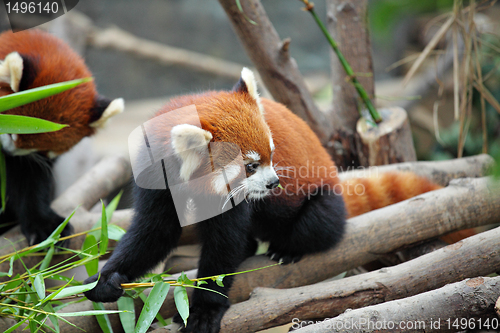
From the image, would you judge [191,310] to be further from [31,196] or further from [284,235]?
[31,196]

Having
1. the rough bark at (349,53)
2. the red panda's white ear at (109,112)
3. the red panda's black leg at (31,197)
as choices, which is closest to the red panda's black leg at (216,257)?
the red panda's white ear at (109,112)

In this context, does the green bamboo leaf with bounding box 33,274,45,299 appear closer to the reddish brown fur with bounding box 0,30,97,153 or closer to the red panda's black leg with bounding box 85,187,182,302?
the red panda's black leg with bounding box 85,187,182,302

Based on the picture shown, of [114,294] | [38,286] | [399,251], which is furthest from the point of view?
[399,251]

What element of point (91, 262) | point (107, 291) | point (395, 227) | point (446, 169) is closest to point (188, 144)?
point (107, 291)

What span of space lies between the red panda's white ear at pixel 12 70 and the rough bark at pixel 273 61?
129 centimetres

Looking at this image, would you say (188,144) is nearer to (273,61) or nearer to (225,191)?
(225,191)

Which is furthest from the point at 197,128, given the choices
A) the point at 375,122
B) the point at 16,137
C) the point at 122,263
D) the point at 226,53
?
the point at 226,53

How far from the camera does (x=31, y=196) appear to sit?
7.91ft

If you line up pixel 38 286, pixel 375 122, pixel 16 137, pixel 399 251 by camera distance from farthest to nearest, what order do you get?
pixel 375 122 < pixel 399 251 < pixel 16 137 < pixel 38 286

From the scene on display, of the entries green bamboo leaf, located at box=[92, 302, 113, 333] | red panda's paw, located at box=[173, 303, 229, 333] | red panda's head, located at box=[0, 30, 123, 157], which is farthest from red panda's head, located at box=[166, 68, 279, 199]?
red panda's head, located at box=[0, 30, 123, 157]

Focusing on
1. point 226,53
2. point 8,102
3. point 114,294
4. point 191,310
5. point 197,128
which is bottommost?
point 226,53

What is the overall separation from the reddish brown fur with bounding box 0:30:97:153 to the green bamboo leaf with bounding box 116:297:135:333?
1.03 meters

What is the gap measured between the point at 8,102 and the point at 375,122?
2.54 meters

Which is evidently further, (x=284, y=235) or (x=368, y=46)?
(x=368, y=46)
